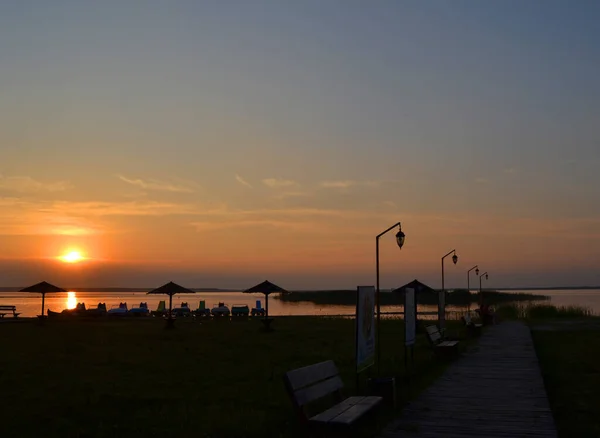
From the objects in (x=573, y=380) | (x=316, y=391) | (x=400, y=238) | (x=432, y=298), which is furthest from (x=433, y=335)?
(x=432, y=298)

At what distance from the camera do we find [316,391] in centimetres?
782

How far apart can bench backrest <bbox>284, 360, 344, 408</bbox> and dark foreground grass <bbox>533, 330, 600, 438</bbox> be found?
2.82 metres

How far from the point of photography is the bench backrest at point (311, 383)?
23.6 ft

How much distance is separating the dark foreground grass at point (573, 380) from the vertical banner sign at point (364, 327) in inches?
105

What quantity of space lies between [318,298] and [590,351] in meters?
94.5

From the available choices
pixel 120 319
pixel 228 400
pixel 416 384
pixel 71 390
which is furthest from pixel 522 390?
pixel 120 319

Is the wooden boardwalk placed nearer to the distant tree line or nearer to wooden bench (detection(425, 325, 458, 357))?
wooden bench (detection(425, 325, 458, 357))

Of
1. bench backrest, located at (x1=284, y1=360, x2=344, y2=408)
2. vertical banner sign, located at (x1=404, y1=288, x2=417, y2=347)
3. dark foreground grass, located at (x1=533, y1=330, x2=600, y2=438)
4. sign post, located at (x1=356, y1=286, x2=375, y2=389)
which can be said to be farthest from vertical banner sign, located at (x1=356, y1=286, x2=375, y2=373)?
dark foreground grass, located at (x1=533, y1=330, x2=600, y2=438)

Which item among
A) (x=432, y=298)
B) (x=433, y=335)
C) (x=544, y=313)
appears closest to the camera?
(x=433, y=335)

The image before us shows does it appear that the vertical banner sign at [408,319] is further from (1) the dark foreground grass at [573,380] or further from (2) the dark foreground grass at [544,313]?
(2) the dark foreground grass at [544,313]

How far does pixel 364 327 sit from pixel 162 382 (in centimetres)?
534

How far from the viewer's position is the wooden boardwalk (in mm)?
7777

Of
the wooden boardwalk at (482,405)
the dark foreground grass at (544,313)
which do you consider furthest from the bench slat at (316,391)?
the dark foreground grass at (544,313)

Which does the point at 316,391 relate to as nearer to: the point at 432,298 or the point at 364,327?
the point at 364,327
